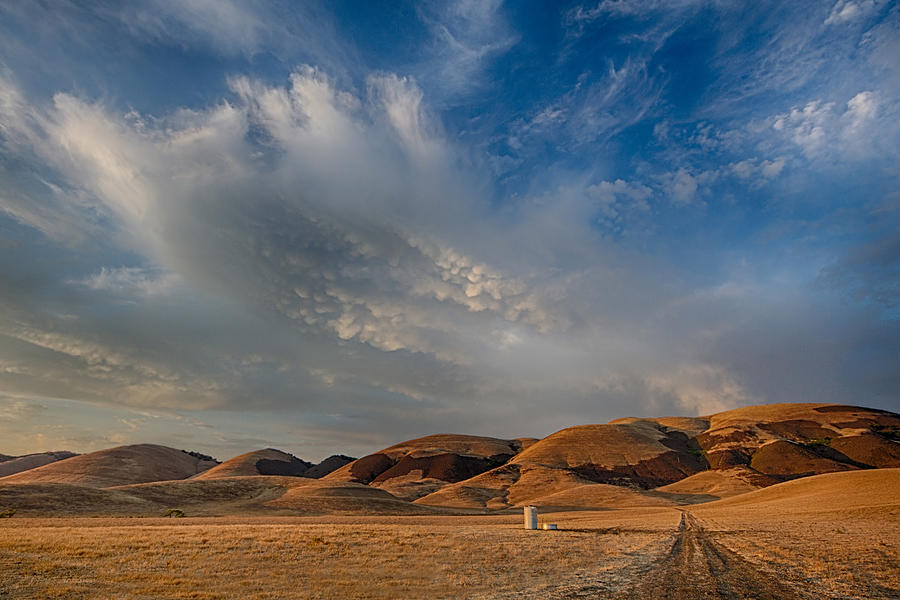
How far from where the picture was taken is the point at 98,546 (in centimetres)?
2555

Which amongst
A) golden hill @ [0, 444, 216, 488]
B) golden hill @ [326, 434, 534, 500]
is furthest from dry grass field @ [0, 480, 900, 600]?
golden hill @ [0, 444, 216, 488]

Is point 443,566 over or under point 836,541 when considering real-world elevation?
A: under

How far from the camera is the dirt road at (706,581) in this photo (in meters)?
17.0

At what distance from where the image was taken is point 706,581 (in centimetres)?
1938

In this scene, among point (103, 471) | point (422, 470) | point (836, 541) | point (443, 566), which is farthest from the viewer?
point (422, 470)

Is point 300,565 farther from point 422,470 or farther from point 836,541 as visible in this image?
point 422,470

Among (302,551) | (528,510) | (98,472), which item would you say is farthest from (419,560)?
(98,472)

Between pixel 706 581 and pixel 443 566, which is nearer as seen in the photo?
pixel 706 581

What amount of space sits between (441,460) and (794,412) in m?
137

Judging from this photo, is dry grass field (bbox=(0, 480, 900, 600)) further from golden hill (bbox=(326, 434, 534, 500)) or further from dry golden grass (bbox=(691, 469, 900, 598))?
golden hill (bbox=(326, 434, 534, 500))

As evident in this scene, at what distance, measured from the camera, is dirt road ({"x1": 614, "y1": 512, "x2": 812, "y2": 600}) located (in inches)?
668

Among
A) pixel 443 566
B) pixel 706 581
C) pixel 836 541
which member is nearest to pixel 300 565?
pixel 443 566

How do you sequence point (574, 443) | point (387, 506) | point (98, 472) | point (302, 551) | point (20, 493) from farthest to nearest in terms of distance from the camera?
1. point (574, 443)
2. point (98, 472)
3. point (387, 506)
4. point (20, 493)
5. point (302, 551)

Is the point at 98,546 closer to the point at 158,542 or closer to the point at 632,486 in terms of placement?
the point at 158,542
